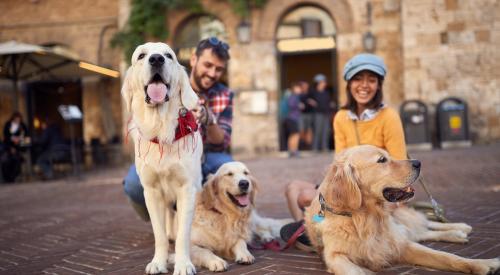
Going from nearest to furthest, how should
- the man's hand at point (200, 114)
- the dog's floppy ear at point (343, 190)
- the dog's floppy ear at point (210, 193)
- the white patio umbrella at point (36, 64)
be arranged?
the dog's floppy ear at point (343, 190), the man's hand at point (200, 114), the dog's floppy ear at point (210, 193), the white patio umbrella at point (36, 64)

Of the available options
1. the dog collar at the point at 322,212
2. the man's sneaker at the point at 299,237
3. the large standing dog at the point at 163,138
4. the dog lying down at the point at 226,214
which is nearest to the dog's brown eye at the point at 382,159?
the dog collar at the point at 322,212

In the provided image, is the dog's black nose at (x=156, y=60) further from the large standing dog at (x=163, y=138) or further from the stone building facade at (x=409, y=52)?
the stone building facade at (x=409, y=52)

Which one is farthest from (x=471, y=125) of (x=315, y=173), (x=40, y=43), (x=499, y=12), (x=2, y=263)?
(x=40, y=43)

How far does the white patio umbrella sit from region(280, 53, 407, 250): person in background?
8.42 metres

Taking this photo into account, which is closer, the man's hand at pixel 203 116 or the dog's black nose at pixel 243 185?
the man's hand at pixel 203 116

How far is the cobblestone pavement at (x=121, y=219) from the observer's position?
12.0 feet

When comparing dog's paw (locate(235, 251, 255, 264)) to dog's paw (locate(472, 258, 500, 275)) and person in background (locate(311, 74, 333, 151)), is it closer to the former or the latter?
dog's paw (locate(472, 258, 500, 275))

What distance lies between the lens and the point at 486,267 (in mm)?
2811

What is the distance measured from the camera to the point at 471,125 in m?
12.7

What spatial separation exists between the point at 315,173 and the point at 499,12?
7.68 metres

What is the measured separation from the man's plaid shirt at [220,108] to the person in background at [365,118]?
101 cm

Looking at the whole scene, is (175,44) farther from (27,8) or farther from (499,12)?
(499,12)

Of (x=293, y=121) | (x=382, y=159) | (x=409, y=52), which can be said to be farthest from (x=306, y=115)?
(x=382, y=159)

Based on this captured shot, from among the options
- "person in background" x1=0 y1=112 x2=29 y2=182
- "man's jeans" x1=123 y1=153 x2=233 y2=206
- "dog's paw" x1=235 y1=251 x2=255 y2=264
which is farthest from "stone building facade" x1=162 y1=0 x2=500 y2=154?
"dog's paw" x1=235 y1=251 x2=255 y2=264
